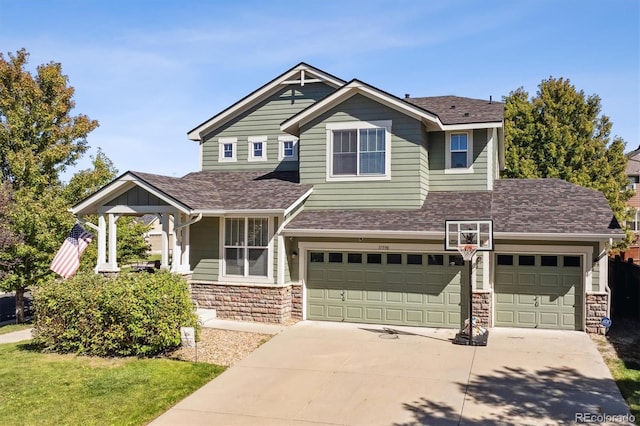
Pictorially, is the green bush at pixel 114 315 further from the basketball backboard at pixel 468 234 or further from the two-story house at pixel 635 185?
the two-story house at pixel 635 185

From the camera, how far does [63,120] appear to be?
2097 cm

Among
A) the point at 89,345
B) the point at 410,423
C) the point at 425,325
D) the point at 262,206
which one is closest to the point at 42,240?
the point at 89,345

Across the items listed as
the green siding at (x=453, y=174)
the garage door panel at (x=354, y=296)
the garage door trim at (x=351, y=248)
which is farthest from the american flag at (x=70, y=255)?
the green siding at (x=453, y=174)

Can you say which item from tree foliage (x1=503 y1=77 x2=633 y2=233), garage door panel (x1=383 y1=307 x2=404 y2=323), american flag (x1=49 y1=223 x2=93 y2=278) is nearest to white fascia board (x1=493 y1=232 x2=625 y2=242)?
garage door panel (x1=383 y1=307 x2=404 y2=323)

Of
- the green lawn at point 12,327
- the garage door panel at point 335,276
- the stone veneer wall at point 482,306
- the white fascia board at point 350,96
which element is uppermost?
the white fascia board at point 350,96

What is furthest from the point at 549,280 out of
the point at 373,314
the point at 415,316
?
the point at 373,314

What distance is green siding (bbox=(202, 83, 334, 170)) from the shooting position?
17.4 metres

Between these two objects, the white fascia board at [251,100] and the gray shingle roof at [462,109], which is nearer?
the gray shingle roof at [462,109]

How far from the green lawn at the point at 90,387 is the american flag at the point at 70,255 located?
2936 mm

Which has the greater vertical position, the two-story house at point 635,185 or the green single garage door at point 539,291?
the two-story house at point 635,185

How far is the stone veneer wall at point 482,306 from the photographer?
13062 mm

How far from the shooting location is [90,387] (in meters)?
8.85

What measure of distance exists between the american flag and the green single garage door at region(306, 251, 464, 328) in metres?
6.30

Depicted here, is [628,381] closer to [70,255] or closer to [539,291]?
[539,291]
